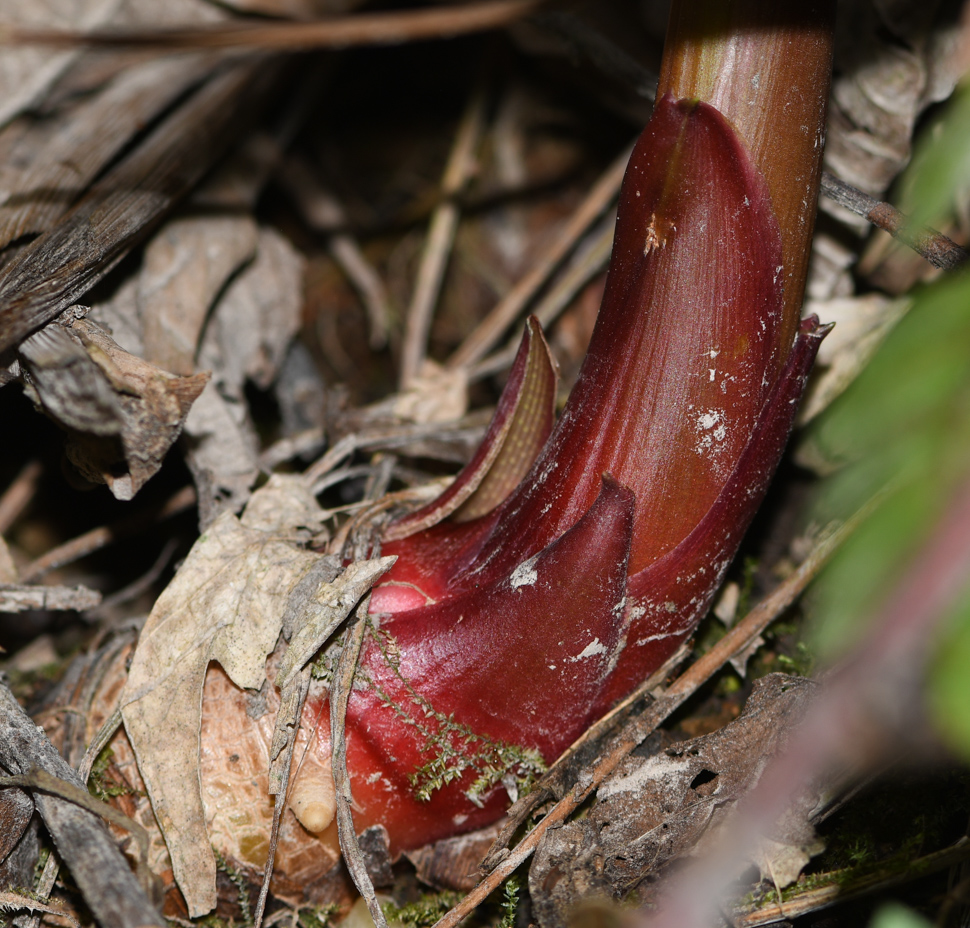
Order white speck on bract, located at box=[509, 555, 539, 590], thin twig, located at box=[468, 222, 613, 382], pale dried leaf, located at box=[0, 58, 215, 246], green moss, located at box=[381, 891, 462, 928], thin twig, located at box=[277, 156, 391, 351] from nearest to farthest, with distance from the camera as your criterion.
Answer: white speck on bract, located at box=[509, 555, 539, 590] < green moss, located at box=[381, 891, 462, 928] < pale dried leaf, located at box=[0, 58, 215, 246] < thin twig, located at box=[468, 222, 613, 382] < thin twig, located at box=[277, 156, 391, 351]

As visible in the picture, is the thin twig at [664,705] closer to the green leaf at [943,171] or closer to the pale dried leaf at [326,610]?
the pale dried leaf at [326,610]

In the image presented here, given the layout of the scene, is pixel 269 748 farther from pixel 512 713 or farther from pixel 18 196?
pixel 18 196

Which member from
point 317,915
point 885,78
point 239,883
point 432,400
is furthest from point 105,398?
point 885,78

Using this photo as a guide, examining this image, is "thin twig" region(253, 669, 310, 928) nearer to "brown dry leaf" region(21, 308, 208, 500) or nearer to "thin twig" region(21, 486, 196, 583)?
"brown dry leaf" region(21, 308, 208, 500)

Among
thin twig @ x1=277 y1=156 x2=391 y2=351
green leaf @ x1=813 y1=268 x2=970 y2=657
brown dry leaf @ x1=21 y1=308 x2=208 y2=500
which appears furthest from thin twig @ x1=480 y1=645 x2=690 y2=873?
thin twig @ x1=277 y1=156 x2=391 y2=351

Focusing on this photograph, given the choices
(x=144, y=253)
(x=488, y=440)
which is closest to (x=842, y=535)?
(x=488, y=440)

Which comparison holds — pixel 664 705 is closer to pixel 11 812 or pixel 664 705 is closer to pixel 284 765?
pixel 284 765

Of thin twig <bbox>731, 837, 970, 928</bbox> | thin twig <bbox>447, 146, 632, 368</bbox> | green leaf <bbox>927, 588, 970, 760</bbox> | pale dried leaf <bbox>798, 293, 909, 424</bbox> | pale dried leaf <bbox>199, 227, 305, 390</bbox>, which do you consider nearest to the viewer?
green leaf <bbox>927, 588, 970, 760</bbox>
